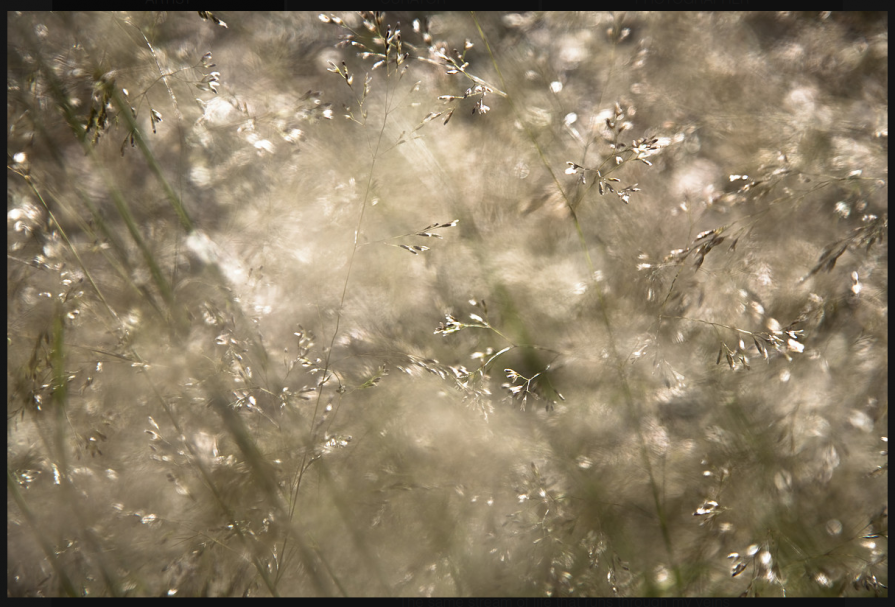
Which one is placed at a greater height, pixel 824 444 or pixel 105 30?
pixel 105 30

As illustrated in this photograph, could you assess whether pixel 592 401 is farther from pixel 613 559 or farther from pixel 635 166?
pixel 635 166

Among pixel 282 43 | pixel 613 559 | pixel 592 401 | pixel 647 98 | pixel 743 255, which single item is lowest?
pixel 613 559

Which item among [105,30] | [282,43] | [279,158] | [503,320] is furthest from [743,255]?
[105,30]

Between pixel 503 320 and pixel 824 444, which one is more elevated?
pixel 503 320

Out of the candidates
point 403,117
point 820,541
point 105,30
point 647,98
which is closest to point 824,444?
point 820,541

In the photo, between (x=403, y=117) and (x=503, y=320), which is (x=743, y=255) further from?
(x=403, y=117)

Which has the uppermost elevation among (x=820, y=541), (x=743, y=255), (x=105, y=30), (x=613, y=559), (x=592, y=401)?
(x=105, y=30)
